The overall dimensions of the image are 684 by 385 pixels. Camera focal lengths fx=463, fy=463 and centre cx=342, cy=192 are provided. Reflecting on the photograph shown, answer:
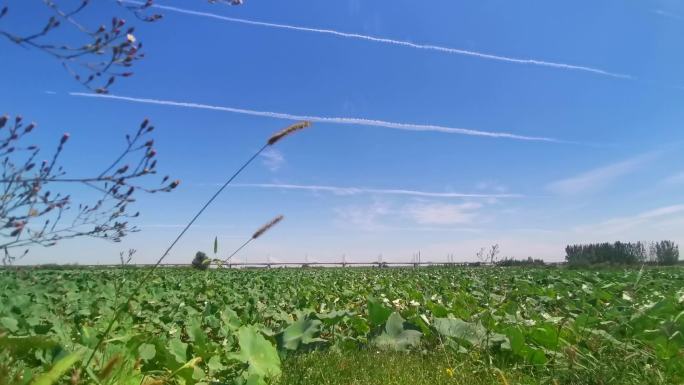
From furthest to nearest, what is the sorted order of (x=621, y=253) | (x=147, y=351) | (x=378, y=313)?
(x=621, y=253) < (x=378, y=313) < (x=147, y=351)

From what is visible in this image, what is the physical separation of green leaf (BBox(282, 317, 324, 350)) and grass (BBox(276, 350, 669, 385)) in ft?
0.39

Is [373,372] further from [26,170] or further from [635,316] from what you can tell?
[26,170]

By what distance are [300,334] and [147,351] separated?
5.41ft

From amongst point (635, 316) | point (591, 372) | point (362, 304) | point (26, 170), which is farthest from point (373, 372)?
point (362, 304)

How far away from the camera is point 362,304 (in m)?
8.74

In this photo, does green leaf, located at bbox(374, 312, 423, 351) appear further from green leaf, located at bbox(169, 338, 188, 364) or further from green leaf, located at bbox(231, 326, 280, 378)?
green leaf, located at bbox(169, 338, 188, 364)

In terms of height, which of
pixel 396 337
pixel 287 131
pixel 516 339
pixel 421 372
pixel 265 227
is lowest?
pixel 421 372

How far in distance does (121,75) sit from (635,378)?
3878 mm

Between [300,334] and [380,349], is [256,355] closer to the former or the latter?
[300,334]

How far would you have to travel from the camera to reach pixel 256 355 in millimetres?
3223

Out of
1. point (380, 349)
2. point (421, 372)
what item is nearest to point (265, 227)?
point (421, 372)

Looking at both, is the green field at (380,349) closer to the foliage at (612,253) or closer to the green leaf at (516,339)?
the green leaf at (516,339)

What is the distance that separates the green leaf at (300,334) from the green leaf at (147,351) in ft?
4.69

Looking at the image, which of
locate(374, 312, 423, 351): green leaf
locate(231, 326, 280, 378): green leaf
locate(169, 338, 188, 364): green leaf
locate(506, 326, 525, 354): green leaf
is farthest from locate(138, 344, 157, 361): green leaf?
locate(506, 326, 525, 354): green leaf
